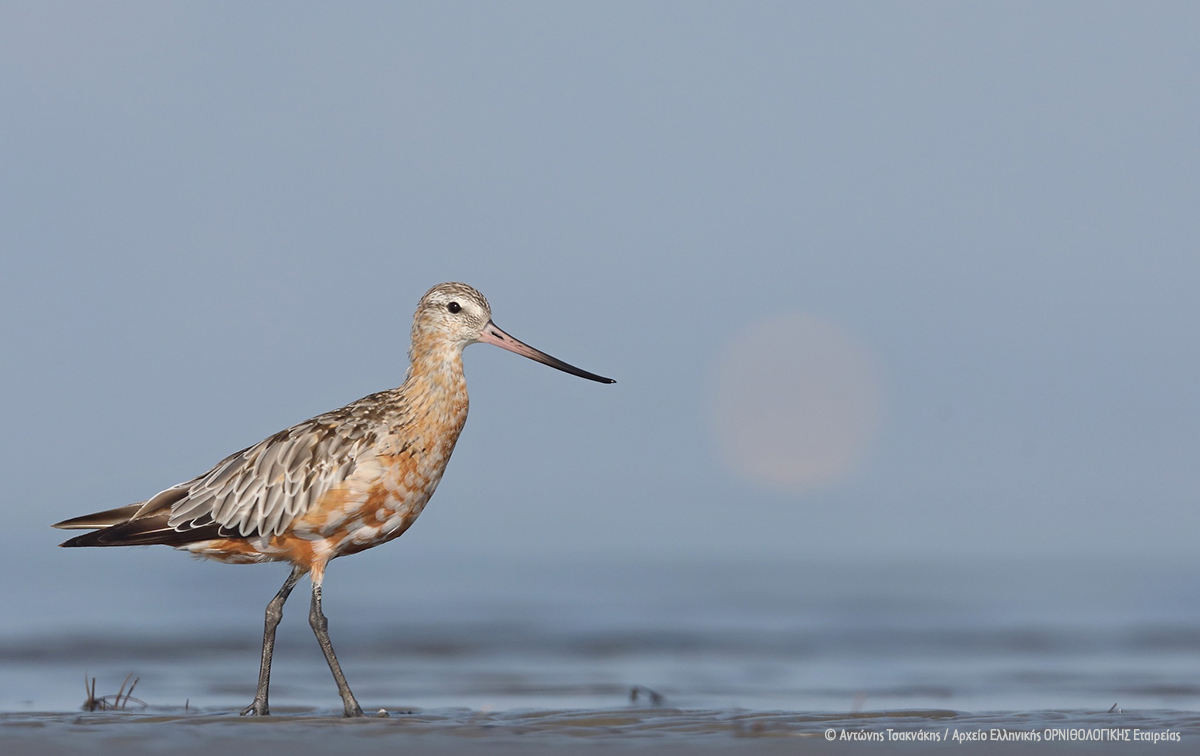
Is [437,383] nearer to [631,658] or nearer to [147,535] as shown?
[147,535]

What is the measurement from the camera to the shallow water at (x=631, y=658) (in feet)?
32.7

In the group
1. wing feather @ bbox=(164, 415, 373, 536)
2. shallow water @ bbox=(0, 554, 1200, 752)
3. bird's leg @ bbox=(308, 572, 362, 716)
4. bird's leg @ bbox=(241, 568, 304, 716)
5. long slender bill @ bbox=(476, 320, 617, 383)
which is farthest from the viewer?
long slender bill @ bbox=(476, 320, 617, 383)

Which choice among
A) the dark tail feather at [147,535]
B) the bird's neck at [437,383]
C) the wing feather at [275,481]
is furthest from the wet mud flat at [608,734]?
the bird's neck at [437,383]

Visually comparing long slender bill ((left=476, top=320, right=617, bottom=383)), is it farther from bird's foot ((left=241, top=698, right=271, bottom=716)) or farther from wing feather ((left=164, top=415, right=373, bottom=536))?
bird's foot ((left=241, top=698, right=271, bottom=716))

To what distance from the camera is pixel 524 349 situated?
11492 mm

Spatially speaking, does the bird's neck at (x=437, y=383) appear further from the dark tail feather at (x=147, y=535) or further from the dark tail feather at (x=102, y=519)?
the dark tail feather at (x=102, y=519)

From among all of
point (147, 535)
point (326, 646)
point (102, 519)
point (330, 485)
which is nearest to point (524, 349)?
Result: point (330, 485)

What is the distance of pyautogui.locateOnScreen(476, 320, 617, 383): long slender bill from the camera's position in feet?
37.3

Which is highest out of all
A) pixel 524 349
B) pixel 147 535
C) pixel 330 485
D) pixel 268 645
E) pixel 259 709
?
pixel 524 349

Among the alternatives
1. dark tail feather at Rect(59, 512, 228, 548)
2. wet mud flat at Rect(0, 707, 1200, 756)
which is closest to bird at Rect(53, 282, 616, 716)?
dark tail feather at Rect(59, 512, 228, 548)

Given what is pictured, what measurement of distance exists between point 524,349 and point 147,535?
3.42 metres

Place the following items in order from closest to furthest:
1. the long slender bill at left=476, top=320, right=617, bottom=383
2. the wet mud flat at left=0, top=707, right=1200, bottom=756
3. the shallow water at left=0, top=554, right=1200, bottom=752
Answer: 1. the wet mud flat at left=0, top=707, right=1200, bottom=756
2. the shallow water at left=0, top=554, right=1200, bottom=752
3. the long slender bill at left=476, top=320, right=617, bottom=383

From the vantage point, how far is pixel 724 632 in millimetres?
21172

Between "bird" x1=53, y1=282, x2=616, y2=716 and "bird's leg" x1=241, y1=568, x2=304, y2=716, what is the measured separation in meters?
0.01
